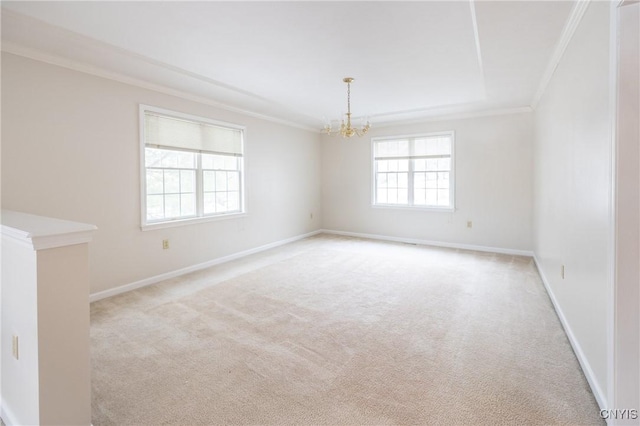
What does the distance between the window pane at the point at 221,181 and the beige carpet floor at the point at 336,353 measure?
1.53m

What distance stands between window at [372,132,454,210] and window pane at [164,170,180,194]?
4.05 m

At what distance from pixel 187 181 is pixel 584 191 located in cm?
438

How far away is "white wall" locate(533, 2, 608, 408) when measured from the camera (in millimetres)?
1754

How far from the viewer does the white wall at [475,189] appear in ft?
17.4

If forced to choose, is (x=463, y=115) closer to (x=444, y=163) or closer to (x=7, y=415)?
(x=444, y=163)

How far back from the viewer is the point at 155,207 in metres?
4.11

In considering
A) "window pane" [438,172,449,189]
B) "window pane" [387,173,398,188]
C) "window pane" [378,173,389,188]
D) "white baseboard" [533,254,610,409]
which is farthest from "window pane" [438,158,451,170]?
"white baseboard" [533,254,610,409]

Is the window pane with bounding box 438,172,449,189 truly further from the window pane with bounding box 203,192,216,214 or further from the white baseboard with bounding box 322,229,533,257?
the window pane with bounding box 203,192,216,214

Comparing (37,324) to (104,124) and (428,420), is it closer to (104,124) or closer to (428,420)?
(428,420)

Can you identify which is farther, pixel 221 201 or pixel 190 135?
pixel 221 201

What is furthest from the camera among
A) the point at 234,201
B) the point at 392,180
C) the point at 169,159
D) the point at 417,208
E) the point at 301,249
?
the point at 392,180

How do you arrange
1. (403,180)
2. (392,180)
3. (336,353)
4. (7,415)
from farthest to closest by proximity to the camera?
(392,180)
(403,180)
(336,353)
(7,415)

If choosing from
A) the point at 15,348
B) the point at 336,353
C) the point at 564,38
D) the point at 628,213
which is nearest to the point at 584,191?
the point at 628,213

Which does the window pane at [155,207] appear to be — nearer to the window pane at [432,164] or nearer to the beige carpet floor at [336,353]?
the beige carpet floor at [336,353]
